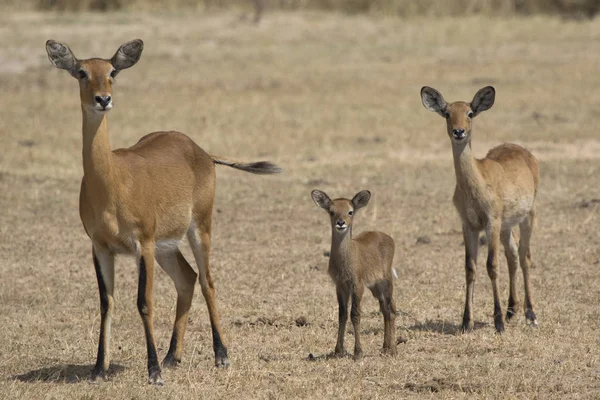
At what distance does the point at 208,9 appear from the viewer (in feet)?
95.1

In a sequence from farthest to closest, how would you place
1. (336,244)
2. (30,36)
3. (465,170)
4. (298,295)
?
(30,36)
(298,295)
(465,170)
(336,244)

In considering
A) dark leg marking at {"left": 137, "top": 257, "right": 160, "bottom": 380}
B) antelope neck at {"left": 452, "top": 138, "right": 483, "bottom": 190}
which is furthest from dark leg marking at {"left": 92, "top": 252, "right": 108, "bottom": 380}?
antelope neck at {"left": 452, "top": 138, "right": 483, "bottom": 190}

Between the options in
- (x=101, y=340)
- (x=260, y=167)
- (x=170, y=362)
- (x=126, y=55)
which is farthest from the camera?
(x=260, y=167)

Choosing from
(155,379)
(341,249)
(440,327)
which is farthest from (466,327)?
(155,379)

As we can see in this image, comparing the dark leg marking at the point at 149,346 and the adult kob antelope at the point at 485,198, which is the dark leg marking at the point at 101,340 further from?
the adult kob antelope at the point at 485,198

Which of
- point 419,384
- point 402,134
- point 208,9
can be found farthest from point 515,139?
point 208,9

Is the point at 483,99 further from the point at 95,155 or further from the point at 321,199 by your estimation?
the point at 95,155

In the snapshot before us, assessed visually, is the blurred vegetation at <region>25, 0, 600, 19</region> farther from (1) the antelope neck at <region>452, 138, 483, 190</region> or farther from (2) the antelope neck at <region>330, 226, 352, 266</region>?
(2) the antelope neck at <region>330, 226, 352, 266</region>

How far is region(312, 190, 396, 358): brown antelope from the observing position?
25.5ft

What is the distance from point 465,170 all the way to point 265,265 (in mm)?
2694

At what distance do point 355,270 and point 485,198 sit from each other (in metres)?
1.35

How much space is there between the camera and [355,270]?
786 centimetres

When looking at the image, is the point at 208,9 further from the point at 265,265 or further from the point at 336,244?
the point at 336,244

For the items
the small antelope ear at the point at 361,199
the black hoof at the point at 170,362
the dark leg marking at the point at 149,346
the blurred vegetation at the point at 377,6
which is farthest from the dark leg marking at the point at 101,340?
the blurred vegetation at the point at 377,6
